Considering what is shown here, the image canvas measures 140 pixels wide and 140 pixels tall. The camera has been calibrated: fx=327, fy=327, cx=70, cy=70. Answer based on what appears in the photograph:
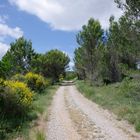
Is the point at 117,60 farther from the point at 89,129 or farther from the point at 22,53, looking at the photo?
the point at 89,129

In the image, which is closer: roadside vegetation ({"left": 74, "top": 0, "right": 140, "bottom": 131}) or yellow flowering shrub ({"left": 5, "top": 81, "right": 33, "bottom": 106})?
yellow flowering shrub ({"left": 5, "top": 81, "right": 33, "bottom": 106})

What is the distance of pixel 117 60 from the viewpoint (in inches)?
1864

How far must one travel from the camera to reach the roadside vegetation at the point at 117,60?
22.0 meters

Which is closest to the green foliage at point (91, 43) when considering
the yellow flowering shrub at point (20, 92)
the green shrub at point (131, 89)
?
the green shrub at point (131, 89)

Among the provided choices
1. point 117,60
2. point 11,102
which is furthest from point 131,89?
point 117,60

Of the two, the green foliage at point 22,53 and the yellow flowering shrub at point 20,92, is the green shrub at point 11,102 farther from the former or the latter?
the green foliage at point 22,53

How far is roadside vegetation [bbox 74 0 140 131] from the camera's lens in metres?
22.0

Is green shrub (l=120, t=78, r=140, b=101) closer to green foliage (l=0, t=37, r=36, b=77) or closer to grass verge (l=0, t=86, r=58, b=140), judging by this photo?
grass verge (l=0, t=86, r=58, b=140)

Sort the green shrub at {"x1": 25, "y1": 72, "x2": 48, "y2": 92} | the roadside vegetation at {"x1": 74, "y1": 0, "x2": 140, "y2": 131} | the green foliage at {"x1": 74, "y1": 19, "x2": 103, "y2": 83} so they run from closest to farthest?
1. the roadside vegetation at {"x1": 74, "y1": 0, "x2": 140, "y2": 131}
2. the green shrub at {"x1": 25, "y1": 72, "x2": 48, "y2": 92}
3. the green foliage at {"x1": 74, "y1": 19, "x2": 103, "y2": 83}

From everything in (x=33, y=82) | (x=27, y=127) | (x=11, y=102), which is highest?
(x=33, y=82)

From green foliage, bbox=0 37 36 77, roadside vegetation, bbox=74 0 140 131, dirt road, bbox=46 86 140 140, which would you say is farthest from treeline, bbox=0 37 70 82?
dirt road, bbox=46 86 140 140

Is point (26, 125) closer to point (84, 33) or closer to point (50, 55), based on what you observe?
point (84, 33)

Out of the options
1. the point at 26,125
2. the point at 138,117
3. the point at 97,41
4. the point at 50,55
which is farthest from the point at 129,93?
the point at 50,55

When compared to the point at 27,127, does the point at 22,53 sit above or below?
above
